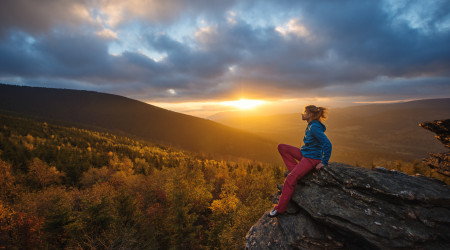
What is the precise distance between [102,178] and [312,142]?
1656 inches

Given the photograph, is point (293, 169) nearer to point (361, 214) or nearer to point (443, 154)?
point (361, 214)

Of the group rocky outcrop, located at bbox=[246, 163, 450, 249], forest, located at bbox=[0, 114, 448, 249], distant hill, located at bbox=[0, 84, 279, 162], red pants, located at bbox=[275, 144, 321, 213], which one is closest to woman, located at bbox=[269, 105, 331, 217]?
red pants, located at bbox=[275, 144, 321, 213]

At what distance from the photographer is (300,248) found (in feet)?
24.7

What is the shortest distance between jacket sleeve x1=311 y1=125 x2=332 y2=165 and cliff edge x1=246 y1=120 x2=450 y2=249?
3.93 ft

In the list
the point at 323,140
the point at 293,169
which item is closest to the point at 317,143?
the point at 323,140

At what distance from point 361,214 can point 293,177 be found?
2736 mm

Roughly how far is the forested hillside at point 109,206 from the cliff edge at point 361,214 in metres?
10.4

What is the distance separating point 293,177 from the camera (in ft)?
25.0

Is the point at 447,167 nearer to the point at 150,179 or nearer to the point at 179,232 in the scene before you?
the point at 179,232

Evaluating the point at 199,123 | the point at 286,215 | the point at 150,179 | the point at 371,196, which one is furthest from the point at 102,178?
the point at 199,123

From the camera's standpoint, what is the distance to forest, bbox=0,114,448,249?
15148 mm

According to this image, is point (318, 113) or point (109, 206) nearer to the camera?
point (318, 113)

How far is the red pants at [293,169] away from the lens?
24.5ft

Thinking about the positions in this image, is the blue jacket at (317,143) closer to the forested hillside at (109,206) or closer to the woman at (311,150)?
the woman at (311,150)
